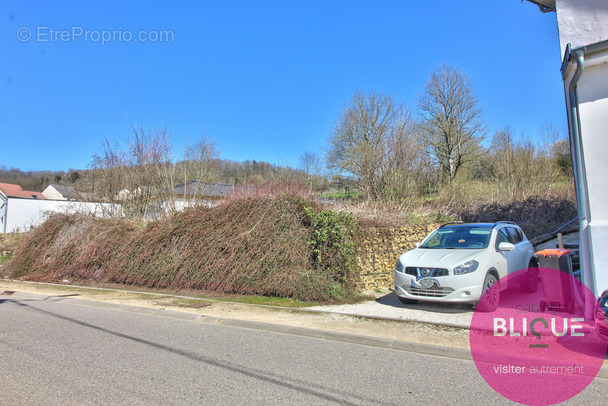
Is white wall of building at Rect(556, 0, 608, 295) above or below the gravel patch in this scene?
above

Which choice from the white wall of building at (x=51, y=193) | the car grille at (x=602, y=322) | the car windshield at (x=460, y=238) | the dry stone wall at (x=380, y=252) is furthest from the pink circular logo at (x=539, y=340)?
the white wall of building at (x=51, y=193)

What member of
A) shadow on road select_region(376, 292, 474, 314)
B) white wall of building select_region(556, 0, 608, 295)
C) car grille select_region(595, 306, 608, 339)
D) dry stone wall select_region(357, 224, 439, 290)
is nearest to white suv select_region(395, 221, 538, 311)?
shadow on road select_region(376, 292, 474, 314)

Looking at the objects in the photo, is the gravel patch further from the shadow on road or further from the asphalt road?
the asphalt road

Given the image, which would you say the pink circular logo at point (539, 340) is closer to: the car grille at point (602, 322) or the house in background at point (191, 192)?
the car grille at point (602, 322)

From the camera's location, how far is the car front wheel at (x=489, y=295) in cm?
703

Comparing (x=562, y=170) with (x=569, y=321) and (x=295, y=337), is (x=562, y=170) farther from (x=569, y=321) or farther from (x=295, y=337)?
(x=295, y=337)

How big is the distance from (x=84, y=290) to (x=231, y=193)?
17.2 ft

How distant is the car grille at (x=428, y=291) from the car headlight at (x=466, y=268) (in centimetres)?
37

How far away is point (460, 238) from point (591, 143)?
2.99 m

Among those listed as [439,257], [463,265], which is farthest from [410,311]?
[463,265]

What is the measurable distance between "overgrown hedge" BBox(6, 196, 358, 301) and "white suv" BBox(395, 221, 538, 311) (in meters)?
1.96

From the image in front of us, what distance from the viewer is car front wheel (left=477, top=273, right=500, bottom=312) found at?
7.03 m

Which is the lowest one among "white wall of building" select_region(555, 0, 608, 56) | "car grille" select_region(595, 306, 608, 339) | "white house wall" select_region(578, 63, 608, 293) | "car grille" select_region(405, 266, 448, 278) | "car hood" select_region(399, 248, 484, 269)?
"car grille" select_region(595, 306, 608, 339)

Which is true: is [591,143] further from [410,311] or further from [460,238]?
[410,311]
